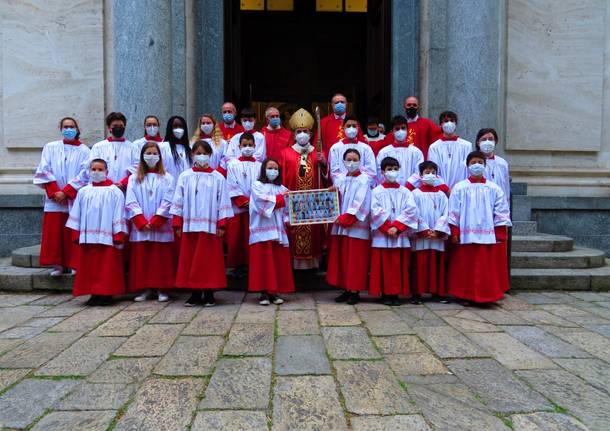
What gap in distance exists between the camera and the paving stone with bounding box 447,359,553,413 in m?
2.80

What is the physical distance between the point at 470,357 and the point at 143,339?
2.62m

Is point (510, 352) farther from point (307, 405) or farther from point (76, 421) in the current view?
point (76, 421)

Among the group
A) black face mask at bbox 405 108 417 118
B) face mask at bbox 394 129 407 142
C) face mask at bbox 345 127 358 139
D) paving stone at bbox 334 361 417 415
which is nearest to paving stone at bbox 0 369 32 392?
paving stone at bbox 334 361 417 415

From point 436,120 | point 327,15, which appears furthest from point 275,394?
point 327,15

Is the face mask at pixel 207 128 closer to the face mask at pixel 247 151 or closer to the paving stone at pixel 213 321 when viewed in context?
the face mask at pixel 247 151

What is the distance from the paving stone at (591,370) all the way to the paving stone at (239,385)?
2.13m

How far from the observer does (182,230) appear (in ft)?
17.6

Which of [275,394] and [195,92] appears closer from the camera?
[275,394]

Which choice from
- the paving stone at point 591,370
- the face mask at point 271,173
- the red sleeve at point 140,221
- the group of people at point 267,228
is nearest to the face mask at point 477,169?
the group of people at point 267,228

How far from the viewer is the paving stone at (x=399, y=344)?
12.3 ft

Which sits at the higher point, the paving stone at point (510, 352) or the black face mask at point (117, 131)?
the black face mask at point (117, 131)

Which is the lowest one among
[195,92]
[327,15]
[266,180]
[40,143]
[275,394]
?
[275,394]

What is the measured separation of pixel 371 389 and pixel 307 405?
460 mm

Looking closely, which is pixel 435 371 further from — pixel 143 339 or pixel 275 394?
pixel 143 339
